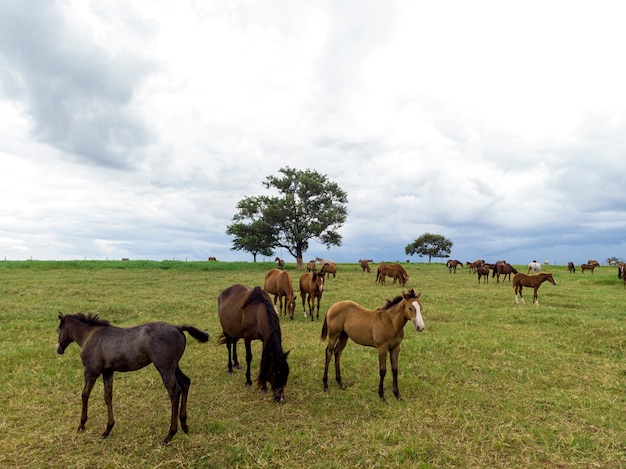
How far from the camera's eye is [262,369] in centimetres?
672

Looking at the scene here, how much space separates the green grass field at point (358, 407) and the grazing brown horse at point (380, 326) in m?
0.81

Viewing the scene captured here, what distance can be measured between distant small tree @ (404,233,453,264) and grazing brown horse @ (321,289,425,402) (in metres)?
71.2

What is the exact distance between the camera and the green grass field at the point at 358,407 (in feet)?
17.2

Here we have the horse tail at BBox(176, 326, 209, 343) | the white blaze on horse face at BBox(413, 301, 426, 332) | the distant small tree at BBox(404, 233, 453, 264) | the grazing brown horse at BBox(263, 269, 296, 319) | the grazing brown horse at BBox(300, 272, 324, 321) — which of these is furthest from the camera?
the distant small tree at BBox(404, 233, 453, 264)

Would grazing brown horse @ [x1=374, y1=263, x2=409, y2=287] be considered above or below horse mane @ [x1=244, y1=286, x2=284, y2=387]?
above

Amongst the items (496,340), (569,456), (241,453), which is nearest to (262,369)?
(241,453)

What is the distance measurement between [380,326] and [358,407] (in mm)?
1613

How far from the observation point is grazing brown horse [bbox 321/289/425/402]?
22.1ft

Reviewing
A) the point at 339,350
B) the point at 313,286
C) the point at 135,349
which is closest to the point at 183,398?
the point at 135,349

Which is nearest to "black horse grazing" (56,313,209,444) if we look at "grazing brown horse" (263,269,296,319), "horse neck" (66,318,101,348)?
"horse neck" (66,318,101,348)

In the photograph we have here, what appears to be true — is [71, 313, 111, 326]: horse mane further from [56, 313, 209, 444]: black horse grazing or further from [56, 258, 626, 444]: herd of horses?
[56, 313, 209, 444]: black horse grazing

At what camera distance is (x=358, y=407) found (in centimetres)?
672

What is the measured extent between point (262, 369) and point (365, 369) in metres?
3.17

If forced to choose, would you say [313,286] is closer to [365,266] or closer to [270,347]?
[270,347]
